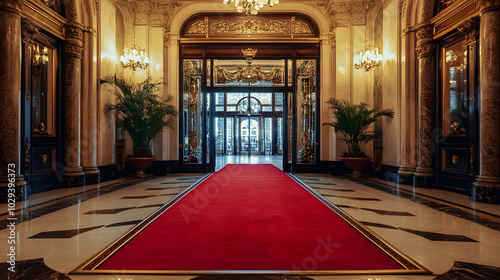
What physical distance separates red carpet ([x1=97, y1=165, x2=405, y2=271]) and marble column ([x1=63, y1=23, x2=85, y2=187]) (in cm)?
311

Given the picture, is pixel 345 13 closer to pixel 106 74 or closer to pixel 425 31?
pixel 425 31

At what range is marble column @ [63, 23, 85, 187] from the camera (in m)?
6.22

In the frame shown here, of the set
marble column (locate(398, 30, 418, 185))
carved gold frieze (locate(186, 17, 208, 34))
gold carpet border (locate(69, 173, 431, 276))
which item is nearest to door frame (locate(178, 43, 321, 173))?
carved gold frieze (locate(186, 17, 208, 34))

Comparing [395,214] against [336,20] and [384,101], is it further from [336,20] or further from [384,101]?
[336,20]

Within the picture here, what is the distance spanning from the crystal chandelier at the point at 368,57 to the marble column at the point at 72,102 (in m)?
6.07

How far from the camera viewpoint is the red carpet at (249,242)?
2.10 meters

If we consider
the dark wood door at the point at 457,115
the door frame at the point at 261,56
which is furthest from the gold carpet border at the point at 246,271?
the door frame at the point at 261,56

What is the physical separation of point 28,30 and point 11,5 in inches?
20.0

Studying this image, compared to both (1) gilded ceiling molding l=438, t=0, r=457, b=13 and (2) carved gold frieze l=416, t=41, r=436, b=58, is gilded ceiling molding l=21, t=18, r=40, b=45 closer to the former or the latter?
(2) carved gold frieze l=416, t=41, r=436, b=58

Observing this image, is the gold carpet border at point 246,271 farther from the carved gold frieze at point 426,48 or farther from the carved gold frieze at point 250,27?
the carved gold frieze at point 250,27

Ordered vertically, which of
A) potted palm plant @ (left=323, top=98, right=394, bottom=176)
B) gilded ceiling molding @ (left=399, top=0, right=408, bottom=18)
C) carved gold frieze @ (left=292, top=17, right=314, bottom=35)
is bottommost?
potted palm plant @ (left=323, top=98, right=394, bottom=176)

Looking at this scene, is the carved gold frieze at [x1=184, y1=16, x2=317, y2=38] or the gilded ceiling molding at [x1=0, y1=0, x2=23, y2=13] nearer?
the gilded ceiling molding at [x1=0, y1=0, x2=23, y2=13]

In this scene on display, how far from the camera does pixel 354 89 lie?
28.5 feet

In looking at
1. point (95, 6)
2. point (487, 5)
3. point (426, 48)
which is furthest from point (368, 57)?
point (95, 6)
